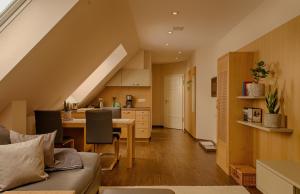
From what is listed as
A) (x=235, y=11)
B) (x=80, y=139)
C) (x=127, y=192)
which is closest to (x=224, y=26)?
(x=235, y=11)

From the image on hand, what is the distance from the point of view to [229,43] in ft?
17.6

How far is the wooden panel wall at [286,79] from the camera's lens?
2.86 m

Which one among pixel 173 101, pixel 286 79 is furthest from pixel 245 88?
pixel 173 101

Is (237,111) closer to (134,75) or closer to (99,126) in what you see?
(99,126)

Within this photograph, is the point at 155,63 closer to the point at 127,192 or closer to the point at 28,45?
the point at 28,45

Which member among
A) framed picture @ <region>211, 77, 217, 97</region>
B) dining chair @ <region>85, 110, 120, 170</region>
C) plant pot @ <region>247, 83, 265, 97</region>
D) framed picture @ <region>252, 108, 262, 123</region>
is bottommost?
dining chair @ <region>85, 110, 120, 170</region>

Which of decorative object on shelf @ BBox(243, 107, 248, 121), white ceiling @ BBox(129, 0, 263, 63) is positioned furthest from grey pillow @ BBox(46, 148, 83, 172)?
decorative object on shelf @ BBox(243, 107, 248, 121)

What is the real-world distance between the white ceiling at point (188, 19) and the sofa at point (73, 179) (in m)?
2.42

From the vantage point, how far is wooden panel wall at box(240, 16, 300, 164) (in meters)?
2.86

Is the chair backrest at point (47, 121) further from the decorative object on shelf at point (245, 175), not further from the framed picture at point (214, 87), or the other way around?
the framed picture at point (214, 87)

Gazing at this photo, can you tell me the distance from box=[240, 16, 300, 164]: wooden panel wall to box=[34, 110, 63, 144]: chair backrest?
123 inches

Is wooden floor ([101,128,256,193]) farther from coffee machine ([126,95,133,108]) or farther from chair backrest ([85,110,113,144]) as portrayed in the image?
coffee machine ([126,95,133,108])

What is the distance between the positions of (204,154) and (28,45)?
4.15m

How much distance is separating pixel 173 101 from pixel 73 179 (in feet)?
27.0
